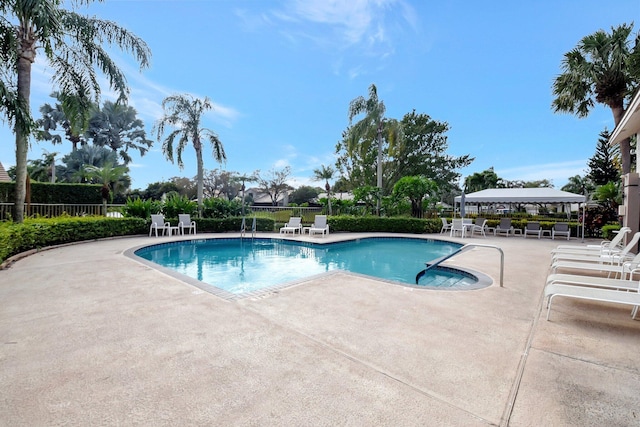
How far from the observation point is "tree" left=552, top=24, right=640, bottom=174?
12023 mm

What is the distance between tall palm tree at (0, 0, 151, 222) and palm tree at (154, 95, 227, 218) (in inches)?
213

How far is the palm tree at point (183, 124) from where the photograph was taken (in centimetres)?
1570

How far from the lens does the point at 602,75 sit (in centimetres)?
1255

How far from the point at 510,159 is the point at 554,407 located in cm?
4083

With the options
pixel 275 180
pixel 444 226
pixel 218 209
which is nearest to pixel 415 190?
pixel 444 226

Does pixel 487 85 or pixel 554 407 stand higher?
pixel 487 85

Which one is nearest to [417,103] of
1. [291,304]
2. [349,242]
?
[349,242]

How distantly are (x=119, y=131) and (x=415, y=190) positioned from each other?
137ft

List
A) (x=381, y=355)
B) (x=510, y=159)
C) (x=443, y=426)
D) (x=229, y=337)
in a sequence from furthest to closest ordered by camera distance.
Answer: (x=510, y=159) < (x=229, y=337) < (x=381, y=355) < (x=443, y=426)

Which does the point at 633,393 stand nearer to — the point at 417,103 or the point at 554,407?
the point at 554,407

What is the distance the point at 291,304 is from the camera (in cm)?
391

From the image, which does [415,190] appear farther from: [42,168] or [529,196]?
[42,168]

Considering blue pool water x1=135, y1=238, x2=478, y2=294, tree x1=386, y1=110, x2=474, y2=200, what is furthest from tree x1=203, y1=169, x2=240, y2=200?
blue pool water x1=135, y1=238, x2=478, y2=294

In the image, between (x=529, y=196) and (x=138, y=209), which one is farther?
(x=529, y=196)
